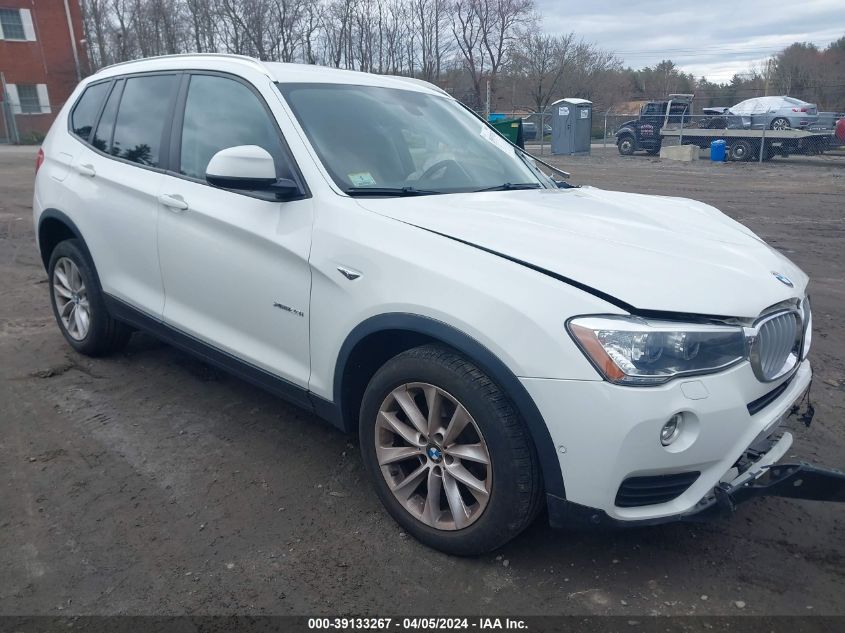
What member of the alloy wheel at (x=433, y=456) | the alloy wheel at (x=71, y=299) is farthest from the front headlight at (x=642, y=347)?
the alloy wheel at (x=71, y=299)

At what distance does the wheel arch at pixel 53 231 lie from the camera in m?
4.66

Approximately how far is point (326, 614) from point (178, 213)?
2.22 metres

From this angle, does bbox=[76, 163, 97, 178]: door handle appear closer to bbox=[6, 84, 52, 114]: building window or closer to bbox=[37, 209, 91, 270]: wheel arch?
bbox=[37, 209, 91, 270]: wheel arch

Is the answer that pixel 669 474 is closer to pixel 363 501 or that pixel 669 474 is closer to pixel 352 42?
pixel 363 501

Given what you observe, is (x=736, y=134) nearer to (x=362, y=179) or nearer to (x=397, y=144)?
(x=397, y=144)

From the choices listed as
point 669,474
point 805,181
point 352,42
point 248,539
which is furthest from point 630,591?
point 352,42

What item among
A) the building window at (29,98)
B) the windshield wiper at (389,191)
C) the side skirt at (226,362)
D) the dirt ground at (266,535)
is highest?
the building window at (29,98)

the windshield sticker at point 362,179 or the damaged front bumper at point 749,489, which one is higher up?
the windshield sticker at point 362,179

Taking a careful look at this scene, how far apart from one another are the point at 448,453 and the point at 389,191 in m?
1.25

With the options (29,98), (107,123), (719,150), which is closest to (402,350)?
(107,123)

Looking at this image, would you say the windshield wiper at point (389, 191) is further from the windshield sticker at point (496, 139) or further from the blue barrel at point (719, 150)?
the blue barrel at point (719, 150)

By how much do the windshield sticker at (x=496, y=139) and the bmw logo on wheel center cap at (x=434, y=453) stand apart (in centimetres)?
215

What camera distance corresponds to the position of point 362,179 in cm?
333

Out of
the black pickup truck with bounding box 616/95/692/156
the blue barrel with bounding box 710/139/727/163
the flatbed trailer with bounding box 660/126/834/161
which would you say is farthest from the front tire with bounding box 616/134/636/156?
the blue barrel with bounding box 710/139/727/163
